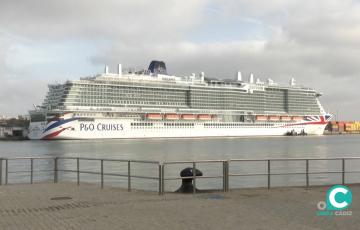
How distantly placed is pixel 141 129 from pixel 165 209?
83.1 meters

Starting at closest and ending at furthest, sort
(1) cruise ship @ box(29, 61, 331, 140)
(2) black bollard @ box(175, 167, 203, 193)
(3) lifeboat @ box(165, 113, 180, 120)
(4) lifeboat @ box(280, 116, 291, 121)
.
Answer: (2) black bollard @ box(175, 167, 203, 193) < (1) cruise ship @ box(29, 61, 331, 140) < (3) lifeboat @ box(165, 113, 180, 120) < (4) lifeboat @ box(280, 116, 291, 121)

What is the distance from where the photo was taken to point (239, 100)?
11469cm

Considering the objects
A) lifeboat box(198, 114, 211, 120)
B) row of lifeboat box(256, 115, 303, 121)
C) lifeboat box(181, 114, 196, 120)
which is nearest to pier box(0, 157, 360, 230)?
lifeboat box(181, 114, 196, 120)

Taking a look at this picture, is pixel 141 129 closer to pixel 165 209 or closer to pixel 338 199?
pixel 338 199

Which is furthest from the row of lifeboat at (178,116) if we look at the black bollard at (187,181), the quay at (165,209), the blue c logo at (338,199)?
the blue c logo at (338,199)

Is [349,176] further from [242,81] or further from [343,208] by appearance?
[242,81]

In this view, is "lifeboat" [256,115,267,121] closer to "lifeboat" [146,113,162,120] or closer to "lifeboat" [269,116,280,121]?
"lifeboat" [269,116,280,121]

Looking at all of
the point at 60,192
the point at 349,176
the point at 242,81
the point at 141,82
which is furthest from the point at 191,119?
the point at 60,192

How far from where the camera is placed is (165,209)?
32.6 feet

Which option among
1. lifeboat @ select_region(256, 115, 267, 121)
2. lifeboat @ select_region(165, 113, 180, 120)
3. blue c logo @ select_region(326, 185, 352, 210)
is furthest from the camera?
lifeboat @ select_region(256, 115, 267, 121)

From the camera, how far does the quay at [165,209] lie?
27.2 feet

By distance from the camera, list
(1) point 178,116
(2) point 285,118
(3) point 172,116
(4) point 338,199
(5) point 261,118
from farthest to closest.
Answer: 1. (2) point 285,118
2. (5) point 261,118
3. (1) point 178,116
4. (3) point 172,116
5. (4) point 338,199

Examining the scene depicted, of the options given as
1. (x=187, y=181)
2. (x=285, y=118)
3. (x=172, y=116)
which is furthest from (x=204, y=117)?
(x=187, y=181)

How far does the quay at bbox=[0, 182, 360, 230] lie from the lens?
830cm
